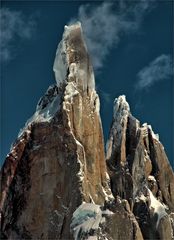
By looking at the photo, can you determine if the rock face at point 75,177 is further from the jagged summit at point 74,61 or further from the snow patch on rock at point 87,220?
the jagged summit at point 74,61

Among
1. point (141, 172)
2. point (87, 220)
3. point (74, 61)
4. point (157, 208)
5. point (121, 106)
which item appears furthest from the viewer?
point (121, 106)

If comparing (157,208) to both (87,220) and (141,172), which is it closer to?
(141,172)

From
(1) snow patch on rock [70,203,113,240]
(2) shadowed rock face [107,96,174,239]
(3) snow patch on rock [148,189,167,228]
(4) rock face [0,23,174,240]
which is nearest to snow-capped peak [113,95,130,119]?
(2) shadowed rock face [107,96,174,239]

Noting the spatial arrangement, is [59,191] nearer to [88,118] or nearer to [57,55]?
[88,118]

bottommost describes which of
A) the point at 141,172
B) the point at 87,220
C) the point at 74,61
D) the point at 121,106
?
the point at 87,220

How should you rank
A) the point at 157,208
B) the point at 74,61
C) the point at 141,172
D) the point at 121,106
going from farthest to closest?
the point at 121,106 → the point at 141,172 → the point at 74,61 → the point at 157,208

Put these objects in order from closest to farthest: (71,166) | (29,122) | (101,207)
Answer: (101,207) < (71,166) < (29,122)

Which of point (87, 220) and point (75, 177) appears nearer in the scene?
point (87, 220)

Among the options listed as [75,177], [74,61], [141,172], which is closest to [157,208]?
[141,172]

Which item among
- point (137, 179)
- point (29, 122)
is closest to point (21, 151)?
point (29, 122)
